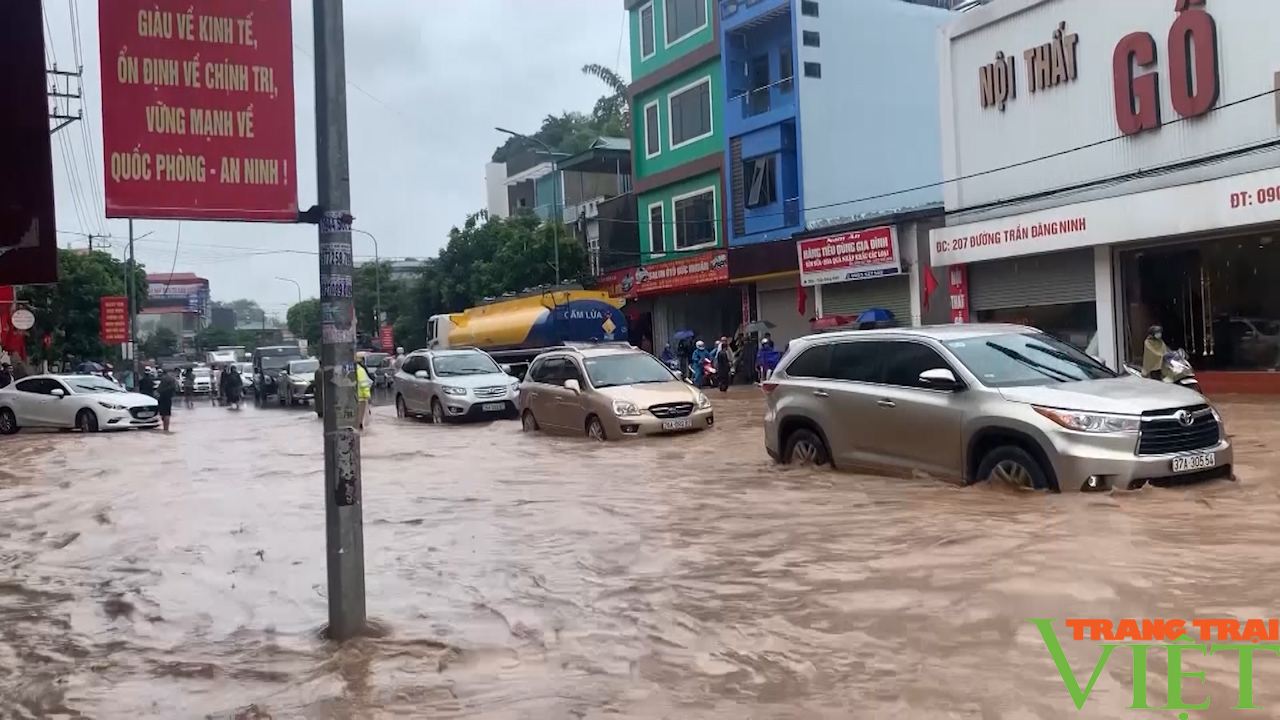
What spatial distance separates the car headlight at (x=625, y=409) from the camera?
51.3ft

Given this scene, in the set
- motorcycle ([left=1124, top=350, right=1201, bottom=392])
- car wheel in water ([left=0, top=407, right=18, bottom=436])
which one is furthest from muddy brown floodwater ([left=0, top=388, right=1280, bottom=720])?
car wheel in water ([left=0, top=407, right=18, bottom=436])

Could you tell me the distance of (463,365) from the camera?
23.8 meters

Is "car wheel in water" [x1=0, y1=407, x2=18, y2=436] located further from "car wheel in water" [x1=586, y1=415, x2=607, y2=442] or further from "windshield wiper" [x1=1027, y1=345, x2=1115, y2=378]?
"windshield wiper" [x1=1027, y1=345, x2=1115, y2=378]

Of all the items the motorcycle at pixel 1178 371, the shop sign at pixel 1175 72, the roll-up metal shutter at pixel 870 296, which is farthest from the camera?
the roll-up metal shutter at pixel 870 296

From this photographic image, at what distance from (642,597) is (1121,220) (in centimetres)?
1589

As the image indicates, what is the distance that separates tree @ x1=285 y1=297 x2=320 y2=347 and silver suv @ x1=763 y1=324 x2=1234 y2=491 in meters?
84.2

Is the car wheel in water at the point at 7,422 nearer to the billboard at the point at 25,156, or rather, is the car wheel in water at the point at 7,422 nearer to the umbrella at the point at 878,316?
the billboard at the point at 25,156

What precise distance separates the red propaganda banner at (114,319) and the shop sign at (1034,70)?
31.3 meters

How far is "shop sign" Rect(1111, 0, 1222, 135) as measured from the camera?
726 inches

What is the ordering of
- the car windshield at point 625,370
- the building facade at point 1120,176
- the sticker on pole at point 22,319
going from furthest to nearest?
1. the sticker on pole at point 22,319
2. the building facade at point 1120,176
3. the car windshield at point 625,370

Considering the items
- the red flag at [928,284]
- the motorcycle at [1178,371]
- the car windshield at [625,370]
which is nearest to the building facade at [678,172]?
the red flag at [928,284]

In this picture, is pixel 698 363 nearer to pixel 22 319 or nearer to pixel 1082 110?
pixel 1082 110

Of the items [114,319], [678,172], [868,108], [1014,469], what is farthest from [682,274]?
[1014,469]

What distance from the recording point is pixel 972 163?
944 inches
